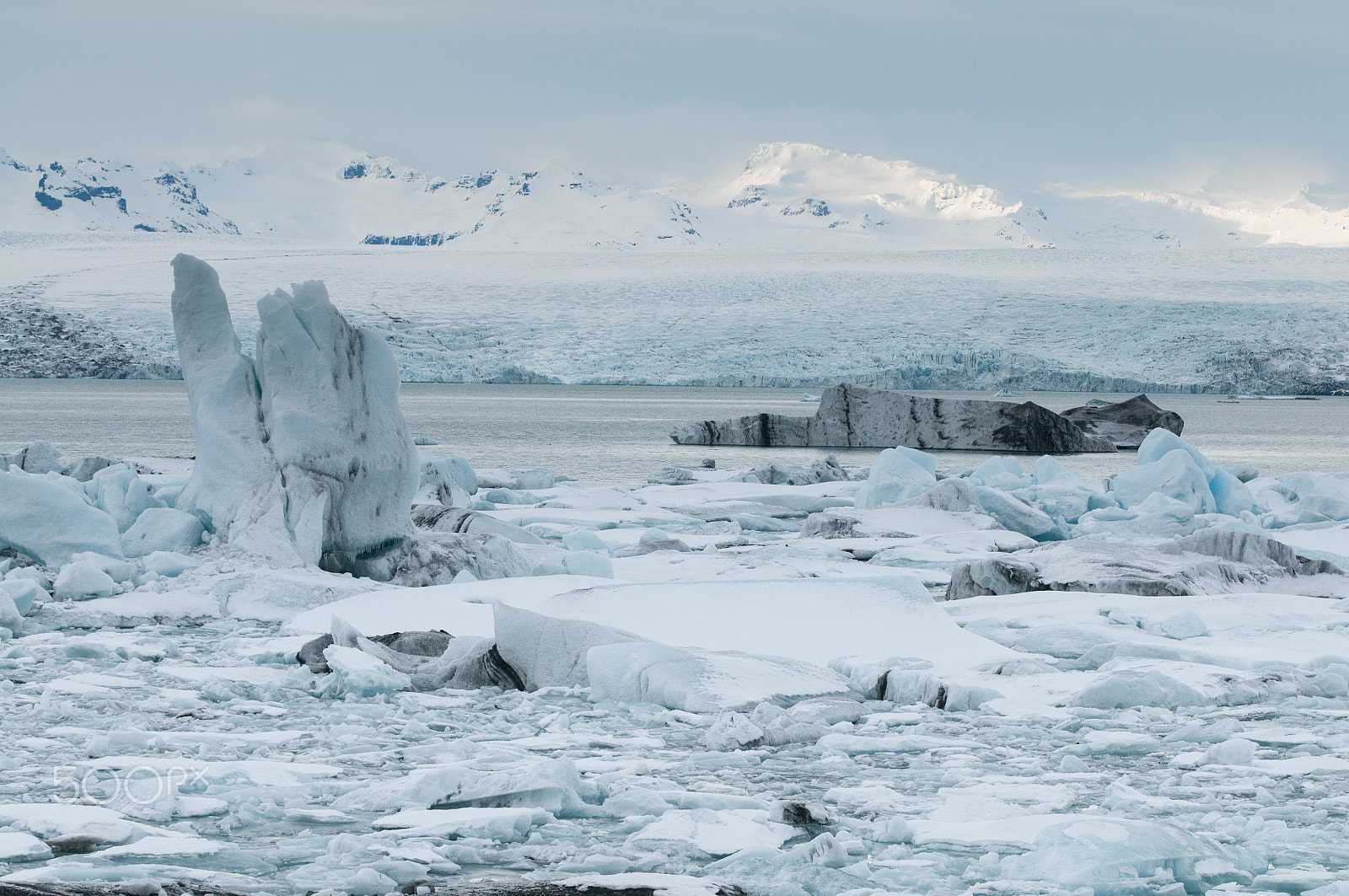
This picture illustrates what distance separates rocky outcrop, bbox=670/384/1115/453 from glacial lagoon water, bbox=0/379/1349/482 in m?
0.36

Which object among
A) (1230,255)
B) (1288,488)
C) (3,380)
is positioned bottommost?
(3,380)

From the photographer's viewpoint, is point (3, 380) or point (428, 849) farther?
point (3, 380)

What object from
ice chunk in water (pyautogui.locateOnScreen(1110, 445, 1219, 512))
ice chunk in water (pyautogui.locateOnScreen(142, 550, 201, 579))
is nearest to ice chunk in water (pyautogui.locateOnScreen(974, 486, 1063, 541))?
ice chunk in water (pyautogui.locateOnScreen(1110, 445, 1219, 512))

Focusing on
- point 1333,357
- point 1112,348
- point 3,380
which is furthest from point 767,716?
point 3,380

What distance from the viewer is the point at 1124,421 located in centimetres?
2436

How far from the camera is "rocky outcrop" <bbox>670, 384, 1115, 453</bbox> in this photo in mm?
22578

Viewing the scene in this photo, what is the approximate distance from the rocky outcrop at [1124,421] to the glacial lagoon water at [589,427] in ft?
2.19

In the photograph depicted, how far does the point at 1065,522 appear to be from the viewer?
11.0 metres

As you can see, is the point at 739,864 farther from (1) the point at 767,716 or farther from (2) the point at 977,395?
(2) the point at 977,395

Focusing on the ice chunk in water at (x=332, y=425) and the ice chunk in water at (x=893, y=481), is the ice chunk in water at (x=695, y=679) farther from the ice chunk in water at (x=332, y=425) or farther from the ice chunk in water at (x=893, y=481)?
the ice chunk in water at (x=893, y=481)

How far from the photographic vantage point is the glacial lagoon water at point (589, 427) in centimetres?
2069

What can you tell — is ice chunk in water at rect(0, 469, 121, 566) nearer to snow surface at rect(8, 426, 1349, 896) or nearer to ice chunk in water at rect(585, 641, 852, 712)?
snow surface at rect(8, 426, 1349, 896)

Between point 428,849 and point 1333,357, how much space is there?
49.0m

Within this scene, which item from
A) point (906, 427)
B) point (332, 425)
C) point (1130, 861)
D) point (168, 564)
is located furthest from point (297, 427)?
point (906, 427)
